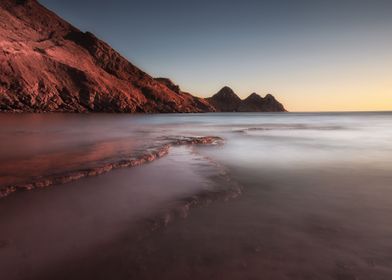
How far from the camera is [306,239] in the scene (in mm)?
4047

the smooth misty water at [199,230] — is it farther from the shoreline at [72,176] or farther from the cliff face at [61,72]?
the cliff face at [61,72]

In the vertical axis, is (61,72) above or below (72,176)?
above

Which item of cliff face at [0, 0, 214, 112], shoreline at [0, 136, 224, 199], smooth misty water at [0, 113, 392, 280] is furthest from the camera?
cliff face at [0, 0, 214, 112]

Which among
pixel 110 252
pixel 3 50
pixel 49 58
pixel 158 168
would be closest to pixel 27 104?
pixel 3 50

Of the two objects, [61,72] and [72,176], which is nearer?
[72,176]

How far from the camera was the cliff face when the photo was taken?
7550cm

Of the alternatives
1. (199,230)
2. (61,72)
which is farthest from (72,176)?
(61,72)

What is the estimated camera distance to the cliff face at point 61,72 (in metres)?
75.5

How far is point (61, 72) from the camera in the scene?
92.4m

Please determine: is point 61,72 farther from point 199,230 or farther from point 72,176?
point 199,230

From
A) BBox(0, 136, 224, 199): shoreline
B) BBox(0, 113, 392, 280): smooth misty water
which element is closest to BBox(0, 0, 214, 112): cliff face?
BBox(0, 136, 224, 199): shoreline

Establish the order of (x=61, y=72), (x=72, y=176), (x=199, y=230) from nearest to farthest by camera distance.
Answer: (x=199, y=230), (x=72, y=176), (x=61, y=72)

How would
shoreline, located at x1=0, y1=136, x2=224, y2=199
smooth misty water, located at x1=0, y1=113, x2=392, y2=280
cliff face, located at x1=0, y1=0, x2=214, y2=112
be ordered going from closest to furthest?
smooth misty water, located at x1=0, y1=113, x2=392, y2=280
shoreline, located at x1=0, y1=136, x2=224, y2=199
cliff face, located at x1=0, y1=0, x2=214, y2=112

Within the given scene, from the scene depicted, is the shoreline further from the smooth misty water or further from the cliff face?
the cliff face
